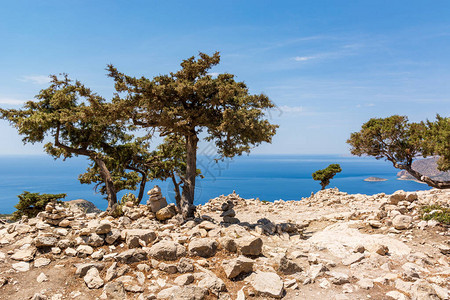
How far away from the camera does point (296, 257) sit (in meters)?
10.0

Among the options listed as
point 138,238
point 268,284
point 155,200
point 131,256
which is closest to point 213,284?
point 268,284

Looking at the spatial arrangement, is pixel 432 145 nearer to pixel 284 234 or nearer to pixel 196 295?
pixel 284 234

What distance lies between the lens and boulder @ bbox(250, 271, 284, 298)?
7227 millimetres

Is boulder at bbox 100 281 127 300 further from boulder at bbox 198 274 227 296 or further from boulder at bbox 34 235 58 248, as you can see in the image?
boulder at bbox 34 235 58 248

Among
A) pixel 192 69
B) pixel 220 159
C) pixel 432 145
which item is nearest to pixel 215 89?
pixel 192 69

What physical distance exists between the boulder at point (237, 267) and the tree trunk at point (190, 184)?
695 cm

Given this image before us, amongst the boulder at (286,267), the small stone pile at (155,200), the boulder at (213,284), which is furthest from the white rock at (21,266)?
the boulder at (286,267)

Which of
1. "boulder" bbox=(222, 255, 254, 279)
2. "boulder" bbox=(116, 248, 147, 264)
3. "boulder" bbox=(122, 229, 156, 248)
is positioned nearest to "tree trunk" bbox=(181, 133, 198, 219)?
"boulder" bbox=(122, 229, 156, 248)

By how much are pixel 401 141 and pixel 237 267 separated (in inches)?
835

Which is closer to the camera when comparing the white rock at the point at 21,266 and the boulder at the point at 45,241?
the white rock at the point at 21,266

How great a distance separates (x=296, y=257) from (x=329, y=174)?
3087 cm

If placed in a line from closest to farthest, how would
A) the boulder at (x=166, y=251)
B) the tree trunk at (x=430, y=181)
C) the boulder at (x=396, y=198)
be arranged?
1. the boulder at (x=166, y=251)
2. the boulder at (x=396, y=198)
3. the tree trunk at (x=430, y=181)

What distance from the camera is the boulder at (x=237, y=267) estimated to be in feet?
26.3

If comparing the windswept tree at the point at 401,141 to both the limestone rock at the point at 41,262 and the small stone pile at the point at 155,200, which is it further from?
the limestone rock at the point at 41,262
